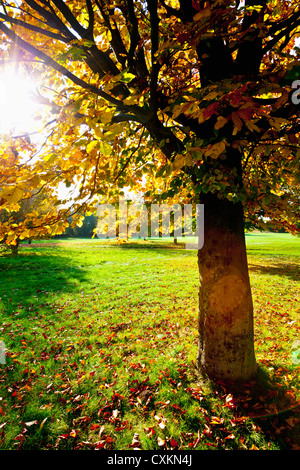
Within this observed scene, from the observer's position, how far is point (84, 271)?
13.2m

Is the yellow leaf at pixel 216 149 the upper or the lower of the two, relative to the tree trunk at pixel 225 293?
upper

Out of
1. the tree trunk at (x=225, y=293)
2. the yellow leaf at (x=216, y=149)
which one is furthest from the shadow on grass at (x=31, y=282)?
the yellow leaf at (x=216, y=149)

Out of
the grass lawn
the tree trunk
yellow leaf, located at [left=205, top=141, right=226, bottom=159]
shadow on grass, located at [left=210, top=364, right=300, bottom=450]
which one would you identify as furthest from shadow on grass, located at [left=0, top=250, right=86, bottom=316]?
yellow leaf, located at [left=205, top=141, right=226, bottom=159]

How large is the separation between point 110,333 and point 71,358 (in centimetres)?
119

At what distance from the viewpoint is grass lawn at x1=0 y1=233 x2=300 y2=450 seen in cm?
284

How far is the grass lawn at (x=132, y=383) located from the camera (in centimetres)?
284

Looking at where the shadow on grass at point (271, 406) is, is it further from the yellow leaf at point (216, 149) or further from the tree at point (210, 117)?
the yellow leaf at point (216, 149)

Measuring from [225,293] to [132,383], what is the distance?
2237mm

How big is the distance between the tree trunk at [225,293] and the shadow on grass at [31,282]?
5.98 metres

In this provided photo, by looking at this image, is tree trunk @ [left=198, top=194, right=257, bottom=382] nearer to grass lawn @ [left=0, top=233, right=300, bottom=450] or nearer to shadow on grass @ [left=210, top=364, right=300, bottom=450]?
shadow on grass @ [left=210, top=364, right=300, bottom=450]

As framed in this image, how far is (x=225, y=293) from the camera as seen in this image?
3.34m

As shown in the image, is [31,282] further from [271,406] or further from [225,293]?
[271,406]

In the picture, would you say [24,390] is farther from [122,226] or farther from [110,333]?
[122,226]

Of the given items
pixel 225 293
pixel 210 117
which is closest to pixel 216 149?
pixel 210 117
